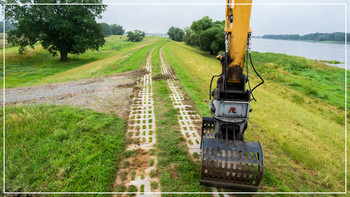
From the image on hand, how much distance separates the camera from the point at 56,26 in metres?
27.5

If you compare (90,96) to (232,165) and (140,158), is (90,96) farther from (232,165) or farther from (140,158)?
(232,165)

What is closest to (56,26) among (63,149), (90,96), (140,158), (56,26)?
(56,26)

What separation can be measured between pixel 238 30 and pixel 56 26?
31.6 metres

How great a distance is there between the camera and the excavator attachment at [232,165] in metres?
4.42

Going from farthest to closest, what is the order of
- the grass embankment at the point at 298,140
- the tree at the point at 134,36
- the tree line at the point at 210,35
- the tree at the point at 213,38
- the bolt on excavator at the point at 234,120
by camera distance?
the tree at the point at 134,36 → the tree line at the point at 210,35 → the tree at the point at 213,38 → the grass embankment at the point at 298,140 → the bolt on excavator at the point at 234,120

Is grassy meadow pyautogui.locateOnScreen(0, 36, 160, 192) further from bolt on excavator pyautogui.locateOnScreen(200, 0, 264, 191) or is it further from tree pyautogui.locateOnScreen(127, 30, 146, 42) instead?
tree pyautogui.locateOnScreen(127, 30, 146, 42)

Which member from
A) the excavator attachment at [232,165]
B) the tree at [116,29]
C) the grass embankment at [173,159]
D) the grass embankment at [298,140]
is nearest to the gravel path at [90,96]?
the grass embankment at [173,159]

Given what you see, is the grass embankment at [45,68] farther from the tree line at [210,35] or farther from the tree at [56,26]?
the tree line at [210,35]

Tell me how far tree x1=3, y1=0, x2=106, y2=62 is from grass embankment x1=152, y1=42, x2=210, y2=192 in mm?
26957

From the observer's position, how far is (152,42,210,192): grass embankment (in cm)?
506

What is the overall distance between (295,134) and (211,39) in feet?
127

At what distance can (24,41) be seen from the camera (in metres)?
28.6

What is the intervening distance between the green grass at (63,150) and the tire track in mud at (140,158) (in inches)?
12.8

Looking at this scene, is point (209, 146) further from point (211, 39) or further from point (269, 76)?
point (211, 39)
